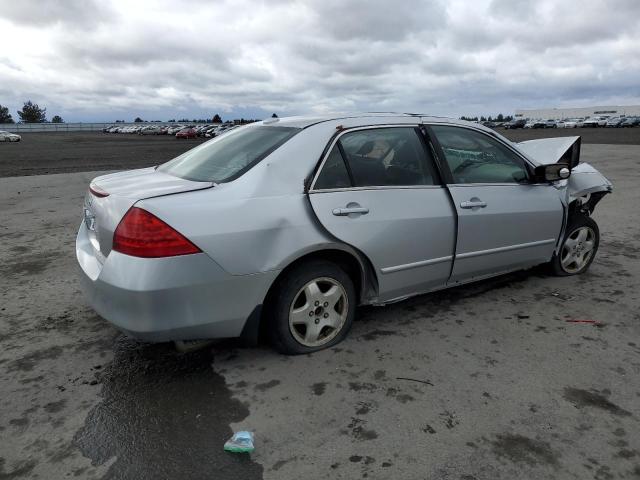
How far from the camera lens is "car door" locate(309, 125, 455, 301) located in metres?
3.26

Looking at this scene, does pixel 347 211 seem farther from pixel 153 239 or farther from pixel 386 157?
pixel 153 239

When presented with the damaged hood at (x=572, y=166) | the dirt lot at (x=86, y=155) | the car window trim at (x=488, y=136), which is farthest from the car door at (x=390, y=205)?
the dirt lot at (x=86, y=155)

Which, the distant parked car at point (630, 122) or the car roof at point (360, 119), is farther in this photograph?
the distant parked car at point (630, 122)

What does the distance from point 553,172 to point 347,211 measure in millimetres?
2156

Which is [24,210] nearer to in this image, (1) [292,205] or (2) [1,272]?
(2) [1,272]

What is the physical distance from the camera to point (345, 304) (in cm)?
344

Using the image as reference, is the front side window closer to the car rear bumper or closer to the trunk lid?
the car rear bumper

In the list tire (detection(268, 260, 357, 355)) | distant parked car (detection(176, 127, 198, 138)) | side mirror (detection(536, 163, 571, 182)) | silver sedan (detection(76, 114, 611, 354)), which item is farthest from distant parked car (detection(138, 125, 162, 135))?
tire (detection(268, 260, 357, 355))

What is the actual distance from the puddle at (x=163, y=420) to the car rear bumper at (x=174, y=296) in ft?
1.13

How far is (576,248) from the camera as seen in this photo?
16.0 feet

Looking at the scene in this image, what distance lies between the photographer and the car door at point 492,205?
386 centimetres

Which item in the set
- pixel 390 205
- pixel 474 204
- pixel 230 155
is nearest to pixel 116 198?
pixel 230 155

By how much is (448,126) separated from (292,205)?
1661mm

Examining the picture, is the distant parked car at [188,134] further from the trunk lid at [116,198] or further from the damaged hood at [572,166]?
the trunk lid at [116,198]
